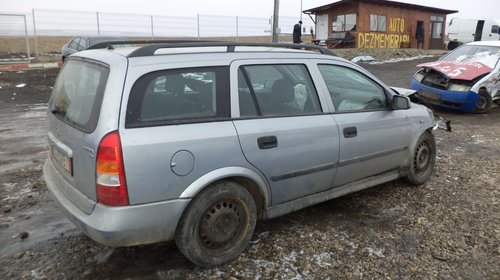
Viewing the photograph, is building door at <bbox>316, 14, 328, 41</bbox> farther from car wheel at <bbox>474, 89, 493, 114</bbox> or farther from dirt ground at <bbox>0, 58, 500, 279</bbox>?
dirt ground at <bbox>0, 58, 500, 279</bbox>

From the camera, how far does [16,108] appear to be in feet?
32.6

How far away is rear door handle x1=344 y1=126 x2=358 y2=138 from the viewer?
3812 millimetres

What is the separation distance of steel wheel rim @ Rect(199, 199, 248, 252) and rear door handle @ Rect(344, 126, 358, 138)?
4.03ft

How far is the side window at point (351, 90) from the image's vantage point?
12.9ft

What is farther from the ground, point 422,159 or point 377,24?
point 377,24

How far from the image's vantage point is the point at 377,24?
2744cm

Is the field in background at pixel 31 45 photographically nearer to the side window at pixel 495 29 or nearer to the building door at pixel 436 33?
the building door at pixel 436 33

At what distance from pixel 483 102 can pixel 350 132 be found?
7101 mm

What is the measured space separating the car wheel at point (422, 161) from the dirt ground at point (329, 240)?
136mm

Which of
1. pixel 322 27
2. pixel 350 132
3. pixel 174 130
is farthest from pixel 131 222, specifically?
pixel 322 27

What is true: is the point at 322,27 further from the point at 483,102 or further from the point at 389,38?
the point at 483,102

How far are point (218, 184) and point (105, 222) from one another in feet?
2.69

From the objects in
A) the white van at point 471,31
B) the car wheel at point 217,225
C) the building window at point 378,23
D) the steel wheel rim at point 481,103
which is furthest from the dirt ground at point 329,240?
→ the white van at point 471,31

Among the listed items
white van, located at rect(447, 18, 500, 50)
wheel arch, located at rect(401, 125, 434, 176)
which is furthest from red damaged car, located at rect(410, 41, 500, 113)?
white van, located at rect(447, 18, 500, 50)
